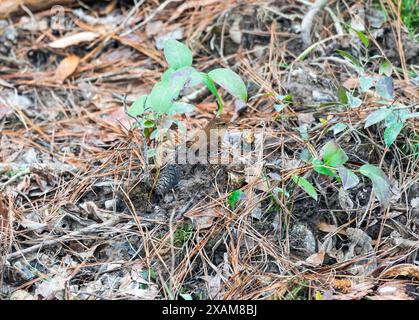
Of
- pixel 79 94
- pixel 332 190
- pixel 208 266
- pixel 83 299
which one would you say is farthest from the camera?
pixel 79 94

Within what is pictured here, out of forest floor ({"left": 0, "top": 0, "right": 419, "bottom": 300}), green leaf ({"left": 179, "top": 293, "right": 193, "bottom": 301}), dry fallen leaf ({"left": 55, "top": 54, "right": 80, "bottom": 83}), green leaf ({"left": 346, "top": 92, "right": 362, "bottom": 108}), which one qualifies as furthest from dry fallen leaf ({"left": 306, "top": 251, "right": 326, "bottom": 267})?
dry fallen leaf ({"left": 55, "top": 54, "right": 80, "bottom": 83})

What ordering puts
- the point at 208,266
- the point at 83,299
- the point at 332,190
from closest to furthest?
the point at 83,299, the point at 208,266, the point at 332,190

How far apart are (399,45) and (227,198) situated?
47.9 inches

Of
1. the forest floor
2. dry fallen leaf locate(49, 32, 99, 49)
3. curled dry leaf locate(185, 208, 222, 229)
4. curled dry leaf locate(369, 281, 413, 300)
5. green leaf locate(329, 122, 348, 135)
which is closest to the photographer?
curled dry leaf locate(369, 281, 413, 300)

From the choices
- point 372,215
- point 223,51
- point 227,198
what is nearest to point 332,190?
point 372,215

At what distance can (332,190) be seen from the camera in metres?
2.22

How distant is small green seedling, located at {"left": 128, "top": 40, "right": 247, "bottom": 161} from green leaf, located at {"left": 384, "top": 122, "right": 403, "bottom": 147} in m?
0.55

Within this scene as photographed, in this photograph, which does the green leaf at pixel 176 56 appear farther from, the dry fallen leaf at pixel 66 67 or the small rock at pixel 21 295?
the dry fallen leaf at pixel 66 67

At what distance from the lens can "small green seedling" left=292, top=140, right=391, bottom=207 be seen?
199 cm

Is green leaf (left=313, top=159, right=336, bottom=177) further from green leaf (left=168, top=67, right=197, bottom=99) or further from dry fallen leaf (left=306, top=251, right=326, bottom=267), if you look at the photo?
green leaf (left=168, top=67, right=197, bottom=99)

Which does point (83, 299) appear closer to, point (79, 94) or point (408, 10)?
point (79, 94)

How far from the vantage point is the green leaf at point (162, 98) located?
1926 millimetres

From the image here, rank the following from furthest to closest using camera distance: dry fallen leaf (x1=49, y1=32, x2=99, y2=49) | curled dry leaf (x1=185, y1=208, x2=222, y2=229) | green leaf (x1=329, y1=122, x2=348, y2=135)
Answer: dry fallen leaf (x1=49, y1=32, x2=99, y2=49) < green leaf (x1=329, y1=122, x2=348, y2=135) < curled dry leaf (x1=185, y1=208, x2=222, y2=229)

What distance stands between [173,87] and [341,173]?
633 mm
